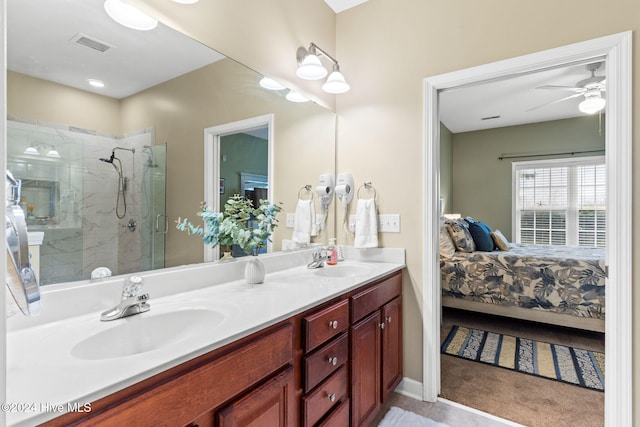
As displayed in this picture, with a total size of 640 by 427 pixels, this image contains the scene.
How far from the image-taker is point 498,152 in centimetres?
561

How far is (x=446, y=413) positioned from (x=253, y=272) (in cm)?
141

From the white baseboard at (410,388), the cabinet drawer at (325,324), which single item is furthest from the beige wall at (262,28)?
the white baseboard at (410,388)

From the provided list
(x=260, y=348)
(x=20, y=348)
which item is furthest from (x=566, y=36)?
(x=20, y=348)

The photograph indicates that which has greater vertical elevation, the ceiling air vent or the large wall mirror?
the ceiling air vent

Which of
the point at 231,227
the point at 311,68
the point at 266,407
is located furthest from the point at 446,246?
the point at 266,407

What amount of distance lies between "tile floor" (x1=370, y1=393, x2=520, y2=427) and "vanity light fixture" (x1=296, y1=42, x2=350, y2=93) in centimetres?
198

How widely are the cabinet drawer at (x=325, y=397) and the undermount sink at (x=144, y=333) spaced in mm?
476

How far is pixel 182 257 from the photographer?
55.2 inches

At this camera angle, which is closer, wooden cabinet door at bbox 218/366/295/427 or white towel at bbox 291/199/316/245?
wooden cabinet door at bbox 218/366/295/427

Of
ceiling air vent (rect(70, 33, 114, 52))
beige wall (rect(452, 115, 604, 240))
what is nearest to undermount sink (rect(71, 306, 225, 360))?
ceiling air vent (rect(70, 33, 114, 52))

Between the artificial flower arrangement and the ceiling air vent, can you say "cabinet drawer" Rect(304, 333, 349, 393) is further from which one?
the ceiling air vent

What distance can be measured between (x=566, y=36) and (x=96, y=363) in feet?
7.63

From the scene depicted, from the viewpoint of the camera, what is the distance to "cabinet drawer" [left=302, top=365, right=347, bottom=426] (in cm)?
120

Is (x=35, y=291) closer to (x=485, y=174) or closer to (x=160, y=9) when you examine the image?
(x=160, y=9)
